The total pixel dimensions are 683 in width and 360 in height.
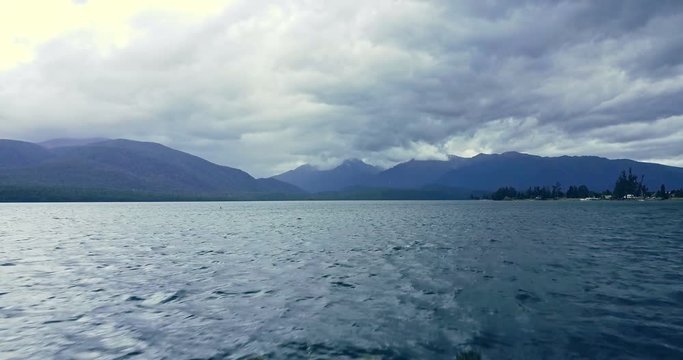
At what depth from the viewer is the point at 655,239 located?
71.6 meters

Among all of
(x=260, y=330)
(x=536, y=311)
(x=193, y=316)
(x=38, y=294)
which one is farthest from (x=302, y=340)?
(x=38, y=294)

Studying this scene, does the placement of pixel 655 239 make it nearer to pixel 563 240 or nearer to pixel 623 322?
pixel 563 240

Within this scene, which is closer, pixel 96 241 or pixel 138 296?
pixel 138 296

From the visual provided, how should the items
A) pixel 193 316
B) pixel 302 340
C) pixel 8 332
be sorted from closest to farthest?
pixel 302 340
pixel 8 332
pixel 193 316

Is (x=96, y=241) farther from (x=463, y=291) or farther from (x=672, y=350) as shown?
(x=672, y=350)

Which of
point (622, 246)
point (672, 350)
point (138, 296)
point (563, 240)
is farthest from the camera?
point (563, 240)

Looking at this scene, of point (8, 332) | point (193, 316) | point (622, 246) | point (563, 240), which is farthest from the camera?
point (563, 240)

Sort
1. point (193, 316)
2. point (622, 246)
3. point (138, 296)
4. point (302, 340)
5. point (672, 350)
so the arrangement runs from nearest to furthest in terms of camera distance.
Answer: point (672, 350), point (302, 340), point (193, 316), point (138, 296), point (622, 246)

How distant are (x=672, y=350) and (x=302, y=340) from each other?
18501 millimetres

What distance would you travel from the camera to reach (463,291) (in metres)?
33.3

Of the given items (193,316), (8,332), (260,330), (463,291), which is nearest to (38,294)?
(8,332)

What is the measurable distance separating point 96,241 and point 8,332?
57424mm

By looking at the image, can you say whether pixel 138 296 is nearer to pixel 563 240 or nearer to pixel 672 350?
pixel 672 350

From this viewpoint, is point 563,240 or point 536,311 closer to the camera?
point 536,311
